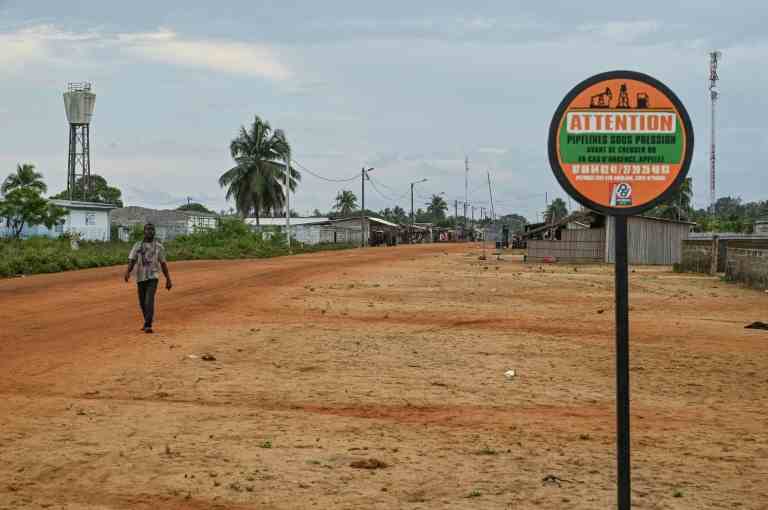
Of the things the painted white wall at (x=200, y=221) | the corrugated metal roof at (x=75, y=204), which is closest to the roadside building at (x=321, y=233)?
the painted white wall at (x=200, y=221)

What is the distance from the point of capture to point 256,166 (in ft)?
233

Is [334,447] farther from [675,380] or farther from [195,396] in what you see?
[675,380]

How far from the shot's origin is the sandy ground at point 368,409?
577 centimetres

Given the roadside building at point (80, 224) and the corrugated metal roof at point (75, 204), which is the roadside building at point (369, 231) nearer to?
the roadside building at point (80, 224)

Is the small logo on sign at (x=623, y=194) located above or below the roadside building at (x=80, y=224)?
below

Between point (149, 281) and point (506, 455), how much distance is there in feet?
27.3

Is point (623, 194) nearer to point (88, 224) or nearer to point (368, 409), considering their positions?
point (368, 409)

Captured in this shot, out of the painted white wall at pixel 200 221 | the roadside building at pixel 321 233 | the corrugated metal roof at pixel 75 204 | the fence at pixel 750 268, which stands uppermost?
the corrugated metal roof at pixel 75 204

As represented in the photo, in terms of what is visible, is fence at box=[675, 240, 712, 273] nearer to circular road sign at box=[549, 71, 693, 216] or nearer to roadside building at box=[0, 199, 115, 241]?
circular road sign at box=[549, 71, 693, 216]

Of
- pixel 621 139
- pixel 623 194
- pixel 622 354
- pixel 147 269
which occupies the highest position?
pixel 621 139

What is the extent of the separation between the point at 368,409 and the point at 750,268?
2025cm

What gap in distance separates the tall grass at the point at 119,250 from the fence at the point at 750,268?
809 inches

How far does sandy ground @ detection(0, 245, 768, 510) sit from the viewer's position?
18.9 feet

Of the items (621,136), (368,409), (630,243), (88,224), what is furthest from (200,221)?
(621,136)
